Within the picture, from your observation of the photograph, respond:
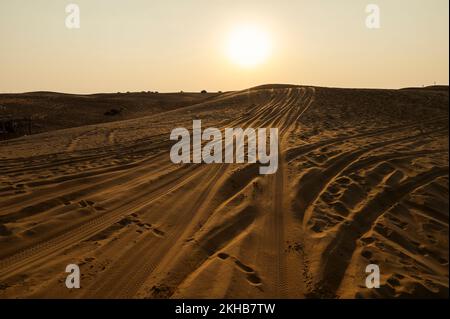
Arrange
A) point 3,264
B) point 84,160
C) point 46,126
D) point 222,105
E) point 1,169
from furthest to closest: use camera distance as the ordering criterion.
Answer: point 222,105, point 46,126, point 84,160, point 1,169, point 3,264

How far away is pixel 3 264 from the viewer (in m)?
4.39

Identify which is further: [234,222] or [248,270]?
[234,222]

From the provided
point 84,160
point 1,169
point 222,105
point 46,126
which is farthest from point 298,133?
point 46,126

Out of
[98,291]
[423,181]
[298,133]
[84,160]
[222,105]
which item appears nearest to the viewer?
[98,291]

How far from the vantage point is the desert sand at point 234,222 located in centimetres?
391

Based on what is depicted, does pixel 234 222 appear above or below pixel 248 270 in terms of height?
above

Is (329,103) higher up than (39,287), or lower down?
higher up

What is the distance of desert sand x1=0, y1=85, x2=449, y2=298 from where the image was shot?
3914 mm

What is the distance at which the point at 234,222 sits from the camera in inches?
209

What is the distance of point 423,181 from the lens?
5.40 meters

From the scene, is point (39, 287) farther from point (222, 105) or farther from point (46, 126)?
point (222, 105)

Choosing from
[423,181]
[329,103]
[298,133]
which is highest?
[329,103]
